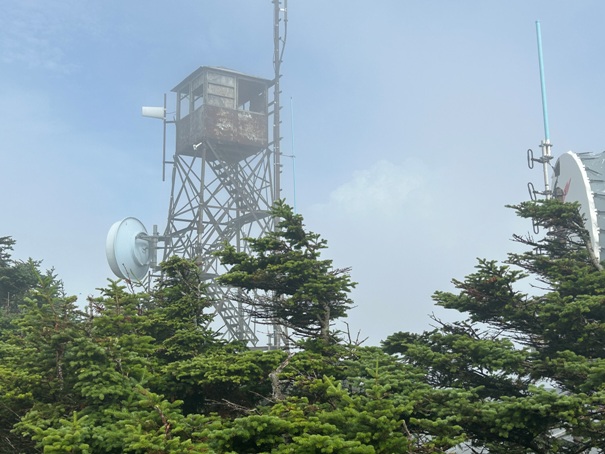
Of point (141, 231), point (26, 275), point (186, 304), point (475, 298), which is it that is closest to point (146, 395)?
point (186, 304)

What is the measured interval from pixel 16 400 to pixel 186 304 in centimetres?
468

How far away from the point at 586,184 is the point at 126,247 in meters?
25.9

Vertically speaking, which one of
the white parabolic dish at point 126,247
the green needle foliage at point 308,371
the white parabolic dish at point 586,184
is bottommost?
the green needle foliage at point 308,371

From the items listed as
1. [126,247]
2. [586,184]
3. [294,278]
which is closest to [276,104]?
[126,247]

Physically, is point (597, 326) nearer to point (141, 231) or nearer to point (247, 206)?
point (141, 231)

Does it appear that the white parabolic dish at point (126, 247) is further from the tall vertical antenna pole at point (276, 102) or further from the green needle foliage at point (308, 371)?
the green needle foliage at point (308, 371)

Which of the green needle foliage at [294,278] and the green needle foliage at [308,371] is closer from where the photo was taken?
the green needle foliage at [308,371]

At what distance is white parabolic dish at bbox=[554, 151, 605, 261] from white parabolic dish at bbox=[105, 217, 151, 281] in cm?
2301

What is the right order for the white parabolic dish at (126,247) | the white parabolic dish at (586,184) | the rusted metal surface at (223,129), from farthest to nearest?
1. the rusted metal surface at (223,129)
2. the white parabolic dish at (126,247)
3. the white parabolic dish at (586,184)

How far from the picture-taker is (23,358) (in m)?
15.1

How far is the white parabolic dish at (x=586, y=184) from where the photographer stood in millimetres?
21862

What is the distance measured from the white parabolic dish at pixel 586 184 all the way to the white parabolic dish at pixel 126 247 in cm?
2301

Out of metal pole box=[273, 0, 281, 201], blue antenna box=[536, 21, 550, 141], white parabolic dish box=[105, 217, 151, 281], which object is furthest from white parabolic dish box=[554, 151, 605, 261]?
metal pole box=[273, 0, 281, 201]

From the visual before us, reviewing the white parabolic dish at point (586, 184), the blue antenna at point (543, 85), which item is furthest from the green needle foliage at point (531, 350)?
the blue antenna at point (543, 85)
